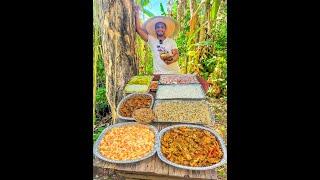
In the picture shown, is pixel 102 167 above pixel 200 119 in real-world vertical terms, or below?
below

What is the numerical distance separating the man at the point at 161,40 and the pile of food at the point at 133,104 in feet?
0.82

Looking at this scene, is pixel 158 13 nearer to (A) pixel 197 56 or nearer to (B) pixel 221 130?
(A) pixel 197 56

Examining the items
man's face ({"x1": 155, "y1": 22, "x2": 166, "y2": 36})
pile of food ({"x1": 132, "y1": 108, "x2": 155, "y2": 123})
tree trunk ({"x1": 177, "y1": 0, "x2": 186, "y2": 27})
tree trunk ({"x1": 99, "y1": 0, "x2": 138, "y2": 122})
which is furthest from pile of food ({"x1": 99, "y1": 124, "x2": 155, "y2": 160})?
tree trunk ({"x1": 177, "y1": 0, "x2": 186, "y2": 27})

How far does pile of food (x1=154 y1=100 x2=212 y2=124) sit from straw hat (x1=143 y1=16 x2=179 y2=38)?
57cm

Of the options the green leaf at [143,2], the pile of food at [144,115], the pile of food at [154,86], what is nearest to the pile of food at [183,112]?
the pile of food at [144,115]

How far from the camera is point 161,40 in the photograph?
2777 millimetres

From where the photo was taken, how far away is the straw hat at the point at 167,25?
272cm

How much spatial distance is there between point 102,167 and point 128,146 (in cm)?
27

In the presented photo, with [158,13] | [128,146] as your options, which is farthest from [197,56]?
[128,146]

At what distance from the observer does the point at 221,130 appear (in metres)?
2.61

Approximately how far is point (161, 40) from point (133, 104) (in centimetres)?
59

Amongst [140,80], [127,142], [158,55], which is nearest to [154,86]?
[140,80]

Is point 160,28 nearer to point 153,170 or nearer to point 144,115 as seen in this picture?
point 144,115

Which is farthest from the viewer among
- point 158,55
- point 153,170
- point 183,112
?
point 158,55
